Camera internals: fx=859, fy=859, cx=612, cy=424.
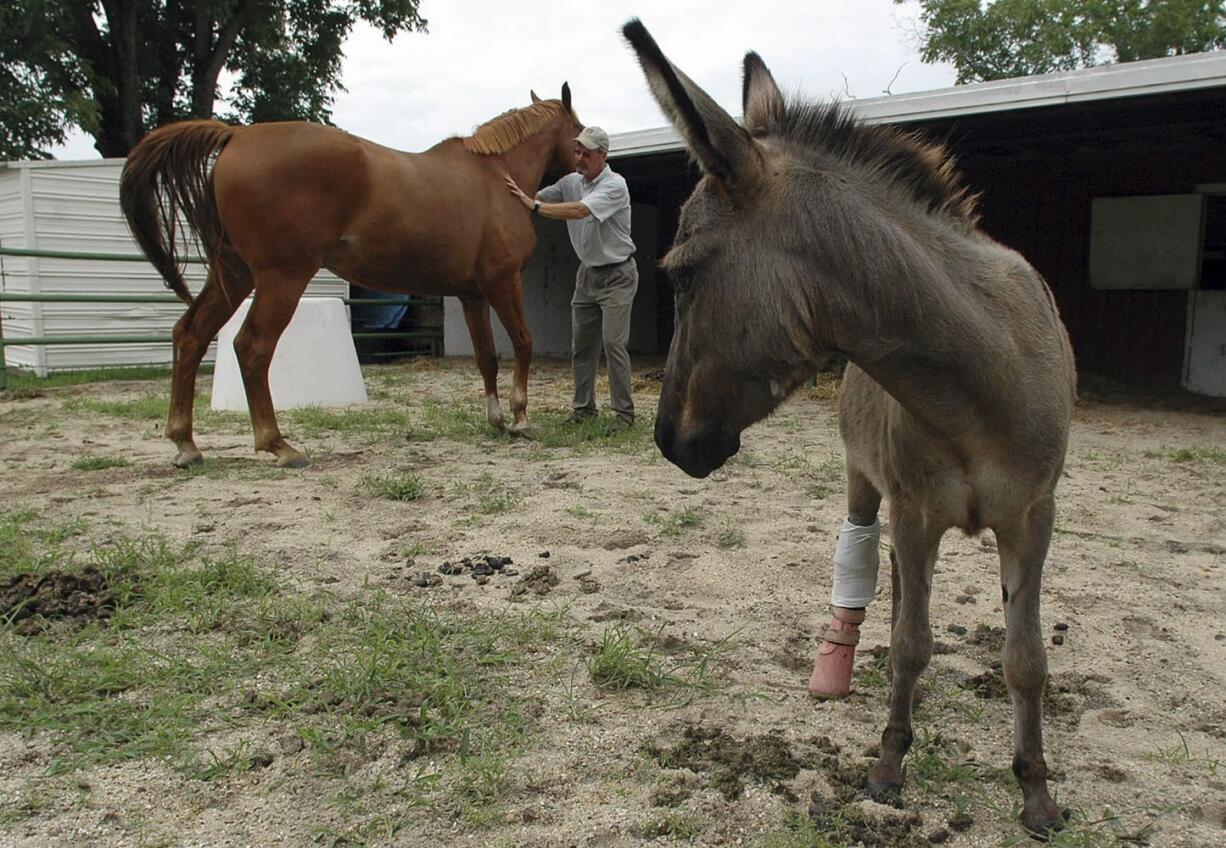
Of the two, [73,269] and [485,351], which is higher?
[73,269]

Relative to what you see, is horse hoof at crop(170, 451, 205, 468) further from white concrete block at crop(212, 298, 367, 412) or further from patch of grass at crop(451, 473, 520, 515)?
white concrete block at crop(212, 298, 367, 412)

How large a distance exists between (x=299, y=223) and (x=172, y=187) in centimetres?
83

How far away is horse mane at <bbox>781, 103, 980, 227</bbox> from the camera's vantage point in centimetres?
209

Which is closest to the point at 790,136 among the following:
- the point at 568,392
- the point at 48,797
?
the point at 48,797

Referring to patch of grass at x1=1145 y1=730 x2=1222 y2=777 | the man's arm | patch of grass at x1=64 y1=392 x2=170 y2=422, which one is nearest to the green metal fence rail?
patch of grass at x1=64 y1=392 x2=170 y2=422

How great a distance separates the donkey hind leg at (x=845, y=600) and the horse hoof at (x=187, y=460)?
4706mm

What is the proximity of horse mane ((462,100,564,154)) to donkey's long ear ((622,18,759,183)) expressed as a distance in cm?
564

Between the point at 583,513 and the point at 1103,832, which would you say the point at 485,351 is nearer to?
the point at 583,513

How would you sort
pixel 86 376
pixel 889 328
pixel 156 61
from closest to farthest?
pixel 889 328
pixel 86 376
pixel 156 61

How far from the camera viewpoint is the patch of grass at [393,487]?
5.16m

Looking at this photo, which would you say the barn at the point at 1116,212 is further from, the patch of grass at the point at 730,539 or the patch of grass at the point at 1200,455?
the patch of grass at the point at 730,539

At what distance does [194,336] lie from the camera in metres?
6.07

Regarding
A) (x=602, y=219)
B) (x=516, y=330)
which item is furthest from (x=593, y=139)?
(x=516, y=330)

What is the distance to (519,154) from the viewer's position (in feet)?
24.2
